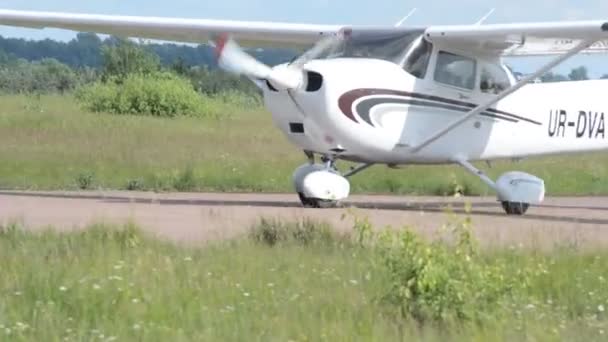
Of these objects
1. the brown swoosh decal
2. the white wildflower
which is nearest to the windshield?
the brown swoosh decal

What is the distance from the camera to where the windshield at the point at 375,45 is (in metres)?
18.4

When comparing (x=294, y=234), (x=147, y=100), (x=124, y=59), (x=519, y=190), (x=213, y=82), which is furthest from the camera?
(x=213, y=82)

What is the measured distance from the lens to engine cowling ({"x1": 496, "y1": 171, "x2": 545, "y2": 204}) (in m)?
18.5

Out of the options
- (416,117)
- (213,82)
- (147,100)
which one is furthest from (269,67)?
(213,82)

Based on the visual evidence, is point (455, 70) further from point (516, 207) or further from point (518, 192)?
point (516, 207)

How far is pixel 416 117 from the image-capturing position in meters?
18.7

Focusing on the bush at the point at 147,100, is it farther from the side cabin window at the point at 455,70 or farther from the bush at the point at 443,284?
the bush at the point at 443,284

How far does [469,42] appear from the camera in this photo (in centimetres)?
1920

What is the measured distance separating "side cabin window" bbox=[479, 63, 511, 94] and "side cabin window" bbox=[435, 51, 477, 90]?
15cm

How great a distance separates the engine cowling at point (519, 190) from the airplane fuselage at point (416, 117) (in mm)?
918

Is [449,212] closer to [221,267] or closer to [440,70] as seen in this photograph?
[221,267]

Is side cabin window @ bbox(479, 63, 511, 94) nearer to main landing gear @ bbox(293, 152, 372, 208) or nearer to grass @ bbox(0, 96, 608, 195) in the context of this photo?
grass @ bbox(0, 96, 608, 195)

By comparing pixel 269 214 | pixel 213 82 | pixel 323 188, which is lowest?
pixel 269 214

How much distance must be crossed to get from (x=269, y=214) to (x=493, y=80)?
4248 mm
